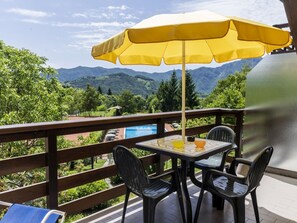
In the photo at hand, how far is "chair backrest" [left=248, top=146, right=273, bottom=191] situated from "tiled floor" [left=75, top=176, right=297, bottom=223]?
2.57 feet

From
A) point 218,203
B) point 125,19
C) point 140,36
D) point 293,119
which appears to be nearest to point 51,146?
point 140,36

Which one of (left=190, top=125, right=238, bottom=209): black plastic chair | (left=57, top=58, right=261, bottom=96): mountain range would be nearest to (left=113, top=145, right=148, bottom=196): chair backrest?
(left=190, top=125, right=238, bottom=209): black plastic chair

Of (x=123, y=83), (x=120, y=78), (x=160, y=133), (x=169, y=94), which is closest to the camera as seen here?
(x=160, y=133)

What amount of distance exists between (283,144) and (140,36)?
357 centimetres

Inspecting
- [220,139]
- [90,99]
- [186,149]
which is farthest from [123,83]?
[186,149]

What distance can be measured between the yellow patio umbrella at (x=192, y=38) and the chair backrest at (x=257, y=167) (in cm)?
96

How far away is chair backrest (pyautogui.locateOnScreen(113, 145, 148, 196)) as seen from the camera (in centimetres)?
231

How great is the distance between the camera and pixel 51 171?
2.62m

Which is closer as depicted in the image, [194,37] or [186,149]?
[194,37]

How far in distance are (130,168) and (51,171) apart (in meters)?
0.87

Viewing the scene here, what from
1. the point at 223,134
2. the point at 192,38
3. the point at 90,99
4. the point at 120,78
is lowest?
the point at 90,99

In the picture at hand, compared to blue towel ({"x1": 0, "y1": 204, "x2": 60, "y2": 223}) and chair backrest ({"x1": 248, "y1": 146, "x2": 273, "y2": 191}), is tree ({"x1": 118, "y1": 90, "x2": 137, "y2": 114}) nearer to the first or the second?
chair backrest ({"x1": 248, "y1": 146, "x2": 273, "y2": 191})

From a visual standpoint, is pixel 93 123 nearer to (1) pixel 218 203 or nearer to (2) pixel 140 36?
(2) pixel 140 36

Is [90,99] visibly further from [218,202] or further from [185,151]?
[185,151]
